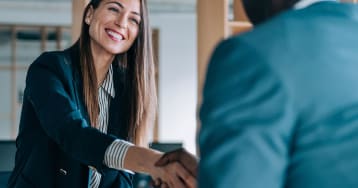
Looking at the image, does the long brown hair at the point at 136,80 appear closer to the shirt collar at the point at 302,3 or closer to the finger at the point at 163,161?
the finger at the point at 163,161

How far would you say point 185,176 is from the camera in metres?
1.30

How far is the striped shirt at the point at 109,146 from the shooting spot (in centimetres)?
135

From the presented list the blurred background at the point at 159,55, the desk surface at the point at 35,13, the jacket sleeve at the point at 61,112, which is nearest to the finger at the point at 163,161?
the jacket sleeve at the point at 61,112

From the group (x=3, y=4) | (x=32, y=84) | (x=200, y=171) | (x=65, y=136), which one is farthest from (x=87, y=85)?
(x=3, y=4)

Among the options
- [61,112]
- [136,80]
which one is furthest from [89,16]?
[61,112]

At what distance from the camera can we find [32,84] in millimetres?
1557

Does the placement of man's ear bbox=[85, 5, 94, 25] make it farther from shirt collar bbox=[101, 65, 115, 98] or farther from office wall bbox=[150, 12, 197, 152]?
office wall bbox=[150, 12, 197, 152]

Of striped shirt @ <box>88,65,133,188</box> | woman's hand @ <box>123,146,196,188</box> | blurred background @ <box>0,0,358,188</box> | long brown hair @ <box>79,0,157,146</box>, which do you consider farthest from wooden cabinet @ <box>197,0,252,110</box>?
blurred background @ <box>0,0,358,188</box>

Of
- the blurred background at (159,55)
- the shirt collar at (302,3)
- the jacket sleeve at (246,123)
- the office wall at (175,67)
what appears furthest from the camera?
the office wall at (175,67)

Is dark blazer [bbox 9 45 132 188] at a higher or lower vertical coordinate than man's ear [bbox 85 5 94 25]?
lower

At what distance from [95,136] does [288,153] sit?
2.38 feet

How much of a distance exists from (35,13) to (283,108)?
10.3 m

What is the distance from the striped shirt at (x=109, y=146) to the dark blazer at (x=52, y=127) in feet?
0.07

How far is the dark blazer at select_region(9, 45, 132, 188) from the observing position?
4.83 ft
